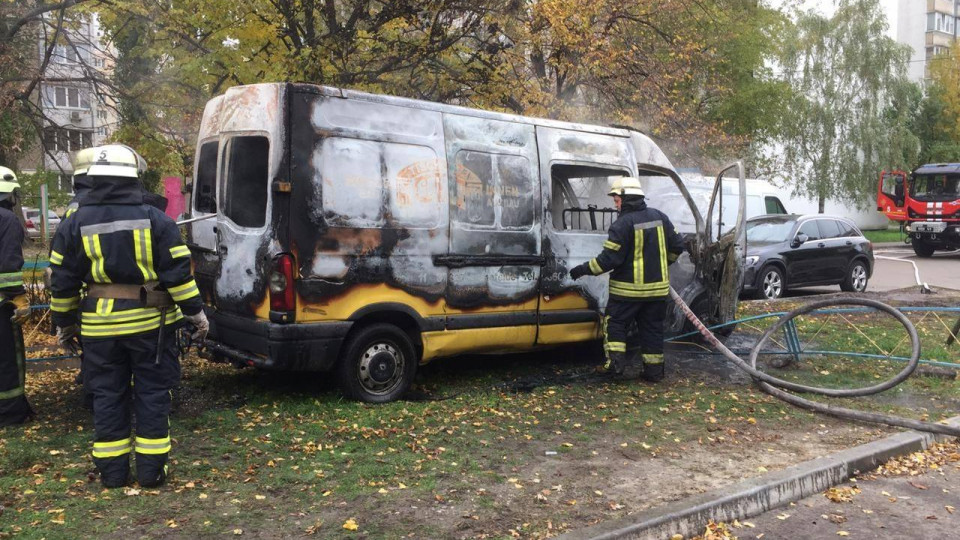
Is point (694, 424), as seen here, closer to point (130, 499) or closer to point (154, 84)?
point (130, 499)

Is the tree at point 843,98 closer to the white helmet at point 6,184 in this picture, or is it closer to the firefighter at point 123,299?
the white helmet at point 6,184

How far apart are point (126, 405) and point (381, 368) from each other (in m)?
2.10

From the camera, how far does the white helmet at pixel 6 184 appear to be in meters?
5.32

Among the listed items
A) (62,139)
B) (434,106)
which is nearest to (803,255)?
(434,106)

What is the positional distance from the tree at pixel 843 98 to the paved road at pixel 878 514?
3366 centimetres

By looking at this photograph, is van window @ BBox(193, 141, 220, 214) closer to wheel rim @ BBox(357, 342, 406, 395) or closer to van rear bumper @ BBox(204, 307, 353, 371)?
van rear bumper @ BBox(204, 307, 353, 371)

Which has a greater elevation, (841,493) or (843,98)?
(843,98)

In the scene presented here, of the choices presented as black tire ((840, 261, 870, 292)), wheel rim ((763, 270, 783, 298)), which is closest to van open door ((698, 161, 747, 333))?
wheel rim ((763, 270, 783, 298))

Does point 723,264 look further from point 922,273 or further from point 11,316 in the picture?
point 922,273

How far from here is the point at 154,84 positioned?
1338 centimetres

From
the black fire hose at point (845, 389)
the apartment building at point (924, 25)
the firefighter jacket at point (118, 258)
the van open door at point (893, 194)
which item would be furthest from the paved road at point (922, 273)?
the apartment building at point (924, 25)

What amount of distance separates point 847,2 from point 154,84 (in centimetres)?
3465

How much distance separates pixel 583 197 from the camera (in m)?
7.94

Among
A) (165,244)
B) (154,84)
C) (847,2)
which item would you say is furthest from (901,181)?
(165,244)
